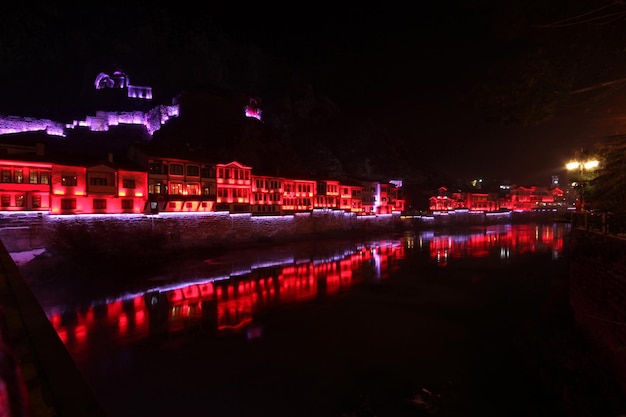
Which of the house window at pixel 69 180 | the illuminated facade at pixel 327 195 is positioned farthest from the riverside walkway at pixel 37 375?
the illuminated facade at pixel 327 195

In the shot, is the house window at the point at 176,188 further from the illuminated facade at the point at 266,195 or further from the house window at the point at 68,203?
the illuminated facade at the point at 266,195

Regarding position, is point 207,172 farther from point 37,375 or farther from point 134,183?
point 37,375

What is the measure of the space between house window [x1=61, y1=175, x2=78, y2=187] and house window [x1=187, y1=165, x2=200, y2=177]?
37.7 feet

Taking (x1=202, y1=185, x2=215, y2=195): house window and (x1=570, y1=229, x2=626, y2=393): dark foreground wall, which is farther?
(x1=202, y1=185, x2=215, y2=195): house window

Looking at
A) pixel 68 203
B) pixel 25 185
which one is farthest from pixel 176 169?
pixel 25 185

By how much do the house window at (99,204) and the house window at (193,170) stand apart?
379 inches

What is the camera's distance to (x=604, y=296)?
9.86 meters

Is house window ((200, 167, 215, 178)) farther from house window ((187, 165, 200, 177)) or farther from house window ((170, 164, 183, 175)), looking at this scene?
house window ((170, 164, 183, 175))

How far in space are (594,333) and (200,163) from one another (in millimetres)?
39210

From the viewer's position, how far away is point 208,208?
4147 centimetres

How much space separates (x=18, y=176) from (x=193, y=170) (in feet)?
52.9

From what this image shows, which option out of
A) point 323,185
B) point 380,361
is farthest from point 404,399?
point 323,185

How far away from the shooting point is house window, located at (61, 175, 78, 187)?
30844 millimetres

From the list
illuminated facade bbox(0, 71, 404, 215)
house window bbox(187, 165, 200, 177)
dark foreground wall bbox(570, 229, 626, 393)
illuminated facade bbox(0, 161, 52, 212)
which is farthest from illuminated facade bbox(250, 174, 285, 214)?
dark foreground wall bbox(570, 229, 626, 393)
